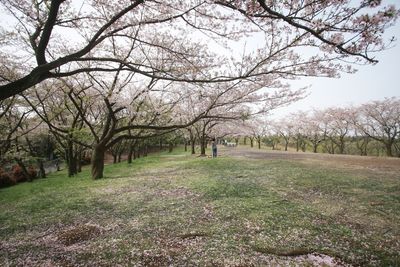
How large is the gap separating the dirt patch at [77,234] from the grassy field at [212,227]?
0.03 metres

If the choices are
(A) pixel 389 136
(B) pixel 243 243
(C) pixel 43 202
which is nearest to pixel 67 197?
(C) pixel 43 202

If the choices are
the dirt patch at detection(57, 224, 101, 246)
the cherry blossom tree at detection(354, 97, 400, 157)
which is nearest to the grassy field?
the dirt patch at detection(57, 224, 101, 246)

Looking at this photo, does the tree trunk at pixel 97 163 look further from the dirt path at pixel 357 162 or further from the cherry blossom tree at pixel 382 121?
the cherry blossom tree at pixel 382 121

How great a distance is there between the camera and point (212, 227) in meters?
7.13

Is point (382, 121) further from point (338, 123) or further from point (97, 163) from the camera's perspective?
point (97, 163)

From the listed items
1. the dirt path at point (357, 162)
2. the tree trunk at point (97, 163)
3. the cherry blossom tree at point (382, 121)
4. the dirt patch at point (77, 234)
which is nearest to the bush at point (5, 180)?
the tree trunk at point (97, 163)

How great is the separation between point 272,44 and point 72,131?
580 inches

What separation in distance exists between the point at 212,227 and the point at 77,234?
3.60 m

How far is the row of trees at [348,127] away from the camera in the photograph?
4644cm

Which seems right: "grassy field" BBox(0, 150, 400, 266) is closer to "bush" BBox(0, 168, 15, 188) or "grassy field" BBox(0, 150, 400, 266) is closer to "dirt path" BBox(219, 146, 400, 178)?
"dirt path" BBox(219, 146, 400, 178)

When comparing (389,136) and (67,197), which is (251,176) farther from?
(389,136)

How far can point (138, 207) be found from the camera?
9586mm

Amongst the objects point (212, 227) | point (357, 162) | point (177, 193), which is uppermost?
point (357, 162)

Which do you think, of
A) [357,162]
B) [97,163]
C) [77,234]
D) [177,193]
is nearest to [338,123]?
[357,162]
